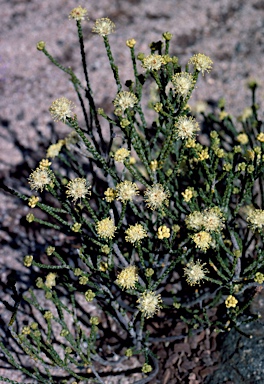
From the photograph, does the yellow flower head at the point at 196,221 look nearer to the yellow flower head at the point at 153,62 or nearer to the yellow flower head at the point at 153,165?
the yellow flower head at the point at 153,165

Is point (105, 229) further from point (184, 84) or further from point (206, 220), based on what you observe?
point (184, 84)

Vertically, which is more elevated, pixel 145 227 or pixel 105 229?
pixel 145 227

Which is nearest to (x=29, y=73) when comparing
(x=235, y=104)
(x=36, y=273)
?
(x=235, y=104)

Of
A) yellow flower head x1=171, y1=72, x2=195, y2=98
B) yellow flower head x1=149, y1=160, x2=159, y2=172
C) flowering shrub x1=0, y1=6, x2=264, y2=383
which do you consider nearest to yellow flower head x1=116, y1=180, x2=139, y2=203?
flowering shrub x1=0, y1=6, x2=264, y2=383

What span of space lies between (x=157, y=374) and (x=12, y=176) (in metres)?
2.10

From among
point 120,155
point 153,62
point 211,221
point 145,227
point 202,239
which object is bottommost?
point 202,239

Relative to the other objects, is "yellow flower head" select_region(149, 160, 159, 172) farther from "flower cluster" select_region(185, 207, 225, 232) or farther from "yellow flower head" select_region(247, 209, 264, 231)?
"yellow flower head" select_region(247, 209, 264, 231)

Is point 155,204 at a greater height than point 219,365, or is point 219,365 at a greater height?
point 155,204

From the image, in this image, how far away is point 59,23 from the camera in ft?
17.9

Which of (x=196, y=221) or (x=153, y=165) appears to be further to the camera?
(x=153, y=165)

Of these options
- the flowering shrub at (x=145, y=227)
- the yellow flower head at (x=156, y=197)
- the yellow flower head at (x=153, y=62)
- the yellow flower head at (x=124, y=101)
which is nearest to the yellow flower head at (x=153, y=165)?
the flowering shrub at (x=145, y=227)

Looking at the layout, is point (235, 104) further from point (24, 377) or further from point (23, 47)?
point (24, 377)

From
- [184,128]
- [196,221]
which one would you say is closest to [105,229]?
[196,221]

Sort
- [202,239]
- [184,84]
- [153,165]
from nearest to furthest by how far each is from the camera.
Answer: [202,239] → [184,84] → [153,165]
